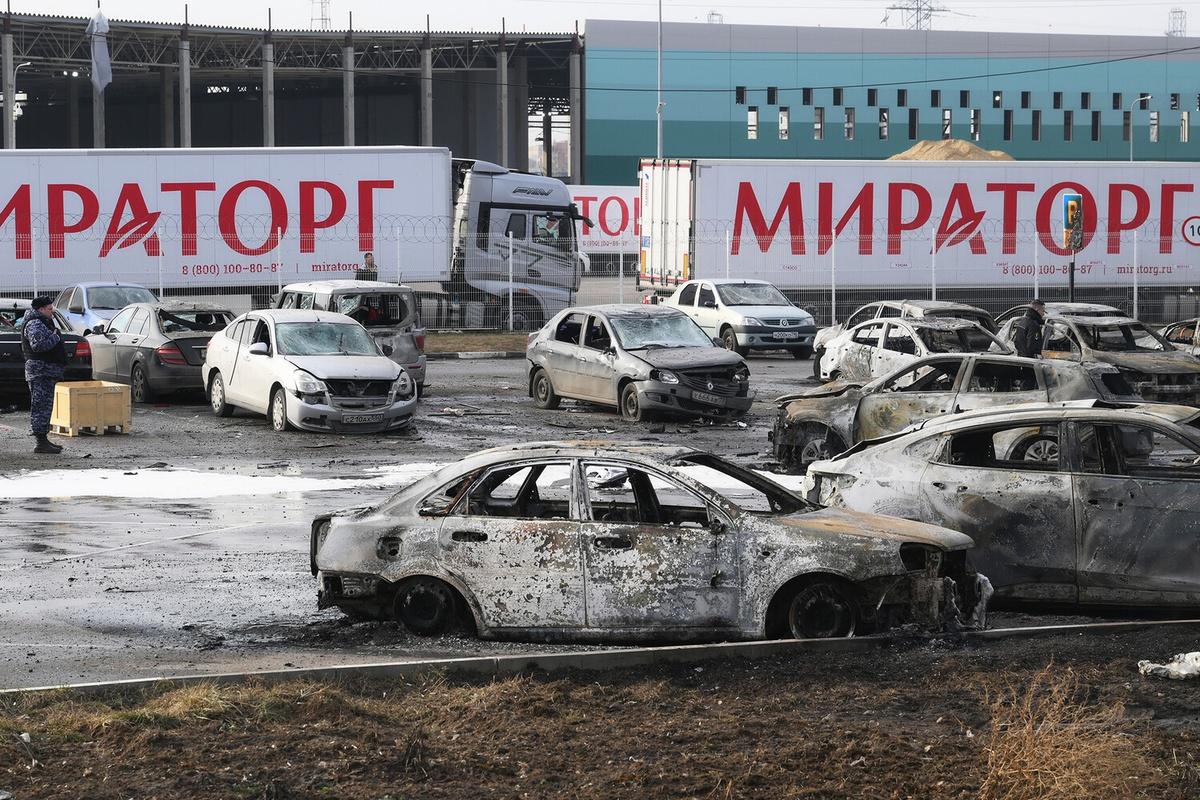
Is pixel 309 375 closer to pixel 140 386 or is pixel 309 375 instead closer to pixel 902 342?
pixel 140 386

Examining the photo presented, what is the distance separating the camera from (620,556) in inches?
342

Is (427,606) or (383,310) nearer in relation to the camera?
(427,606)

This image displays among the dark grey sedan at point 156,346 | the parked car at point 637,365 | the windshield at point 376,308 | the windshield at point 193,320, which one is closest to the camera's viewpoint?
the parked car at point 637,365

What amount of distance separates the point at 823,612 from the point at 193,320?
1600cm

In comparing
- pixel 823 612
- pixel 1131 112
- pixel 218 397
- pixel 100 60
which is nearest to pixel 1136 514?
pixel 823 612

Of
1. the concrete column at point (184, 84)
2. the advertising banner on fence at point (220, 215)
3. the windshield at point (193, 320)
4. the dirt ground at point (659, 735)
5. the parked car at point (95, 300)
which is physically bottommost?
the dirt ground at point (659, 735)

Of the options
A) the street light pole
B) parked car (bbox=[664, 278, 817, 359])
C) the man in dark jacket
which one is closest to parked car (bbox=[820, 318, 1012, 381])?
the man in dark jacket

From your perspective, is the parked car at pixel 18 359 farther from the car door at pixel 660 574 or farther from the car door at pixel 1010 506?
the car door at pixel 1010 506

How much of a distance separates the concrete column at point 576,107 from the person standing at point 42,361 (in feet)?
180

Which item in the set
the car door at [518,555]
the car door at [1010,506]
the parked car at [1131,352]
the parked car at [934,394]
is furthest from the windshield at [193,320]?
the car door at [1010,506]

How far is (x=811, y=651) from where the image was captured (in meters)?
8.39

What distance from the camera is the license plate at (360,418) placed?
19.0 m

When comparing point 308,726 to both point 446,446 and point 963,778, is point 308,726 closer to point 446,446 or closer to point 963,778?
point 963,778

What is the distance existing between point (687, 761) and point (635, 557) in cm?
212
